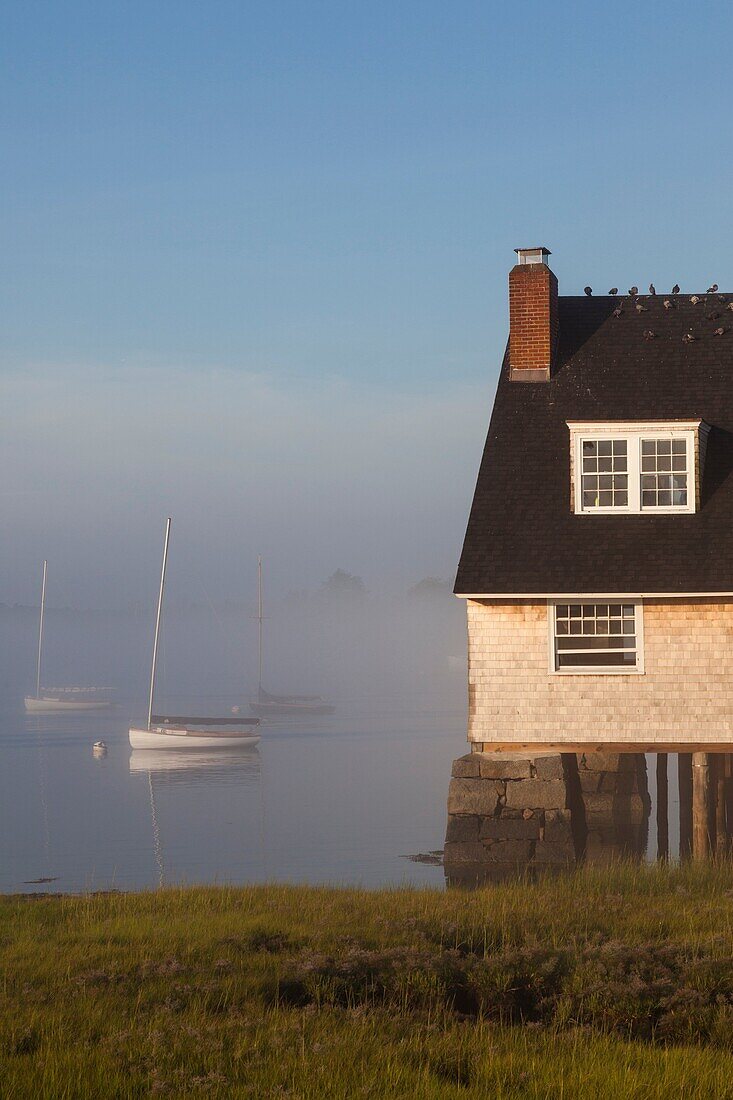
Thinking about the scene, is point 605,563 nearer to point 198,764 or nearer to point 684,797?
point 684,797

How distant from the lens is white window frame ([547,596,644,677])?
2691 centimetres

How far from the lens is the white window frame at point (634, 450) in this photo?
91.5ft

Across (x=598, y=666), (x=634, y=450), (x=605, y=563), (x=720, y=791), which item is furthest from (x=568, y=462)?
(x=720, y=791)

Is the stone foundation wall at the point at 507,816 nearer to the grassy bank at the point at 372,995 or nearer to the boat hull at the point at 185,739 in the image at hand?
the grassy bank at the point at 372,995

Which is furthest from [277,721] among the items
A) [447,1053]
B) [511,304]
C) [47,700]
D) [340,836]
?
[447,1053]

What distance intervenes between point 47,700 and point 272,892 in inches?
4856

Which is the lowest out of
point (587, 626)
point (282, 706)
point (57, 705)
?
point (57, 705)

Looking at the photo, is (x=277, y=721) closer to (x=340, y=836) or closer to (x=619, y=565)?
(x=340, y=836)

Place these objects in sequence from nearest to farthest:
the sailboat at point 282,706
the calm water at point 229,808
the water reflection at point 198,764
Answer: the calm water at point 229,808
the water reflection at point 198,764
the sailboat at point 282,706

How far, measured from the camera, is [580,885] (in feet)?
65.9

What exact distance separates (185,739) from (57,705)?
5254 centimetres

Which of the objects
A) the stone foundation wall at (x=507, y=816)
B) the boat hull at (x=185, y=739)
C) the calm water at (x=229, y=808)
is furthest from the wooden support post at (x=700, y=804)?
the boat hull at (x=185, y=739)

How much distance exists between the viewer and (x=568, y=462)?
94.8 feet

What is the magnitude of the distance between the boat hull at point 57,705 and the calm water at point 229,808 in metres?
23.4
